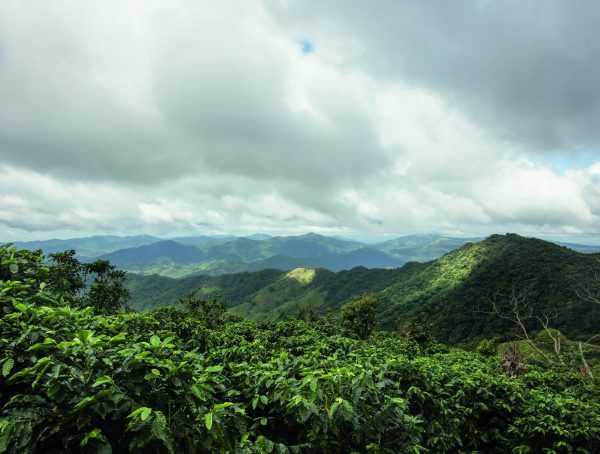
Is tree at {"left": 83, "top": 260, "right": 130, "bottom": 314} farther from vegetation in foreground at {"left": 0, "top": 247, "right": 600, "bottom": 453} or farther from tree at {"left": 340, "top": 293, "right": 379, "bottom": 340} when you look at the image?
vegetation in foreground at {"left": 0, "top": 247, "right": 600, "bottom": 453}

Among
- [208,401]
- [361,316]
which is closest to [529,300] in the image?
[361,316]

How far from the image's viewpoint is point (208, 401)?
21.0 feet

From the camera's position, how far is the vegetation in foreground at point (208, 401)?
4.38 meters

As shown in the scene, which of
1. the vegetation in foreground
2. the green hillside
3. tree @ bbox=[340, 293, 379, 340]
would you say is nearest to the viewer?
the vegetation in foreground

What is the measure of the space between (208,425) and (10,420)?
2.44 meters

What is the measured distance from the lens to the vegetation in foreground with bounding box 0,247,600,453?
14.4 feet

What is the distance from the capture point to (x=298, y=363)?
8.80 metres

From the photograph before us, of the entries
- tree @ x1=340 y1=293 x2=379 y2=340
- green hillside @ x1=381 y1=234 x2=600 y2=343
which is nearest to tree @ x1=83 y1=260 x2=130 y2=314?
tree @ x1=340 y1=293 x2=379 y2=340

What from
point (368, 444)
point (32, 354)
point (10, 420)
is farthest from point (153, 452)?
point (368, 444)

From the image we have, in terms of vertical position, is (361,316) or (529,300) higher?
(361,316)

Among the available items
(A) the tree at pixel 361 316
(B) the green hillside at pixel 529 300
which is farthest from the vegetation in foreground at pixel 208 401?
(B) the green hillside at pixel 529 300

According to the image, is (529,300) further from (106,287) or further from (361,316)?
(106,287)

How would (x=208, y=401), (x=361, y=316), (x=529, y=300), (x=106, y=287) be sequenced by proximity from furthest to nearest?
1. (x=529, y=300)
2. (x=106, y=287)
3. (x=361, y=316)
4. (x=208, y=401)

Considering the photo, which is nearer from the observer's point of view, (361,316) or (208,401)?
(208,401)
